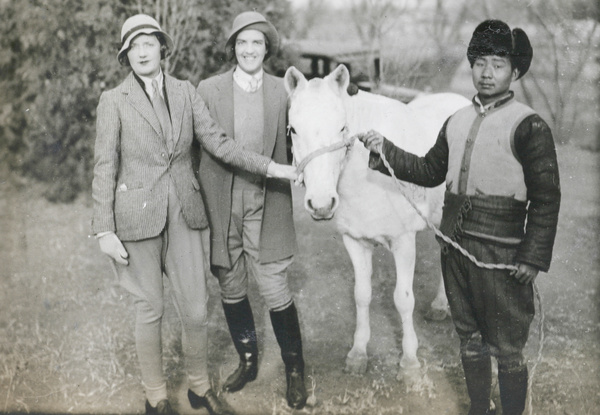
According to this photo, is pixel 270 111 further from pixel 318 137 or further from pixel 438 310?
pixel 438 310

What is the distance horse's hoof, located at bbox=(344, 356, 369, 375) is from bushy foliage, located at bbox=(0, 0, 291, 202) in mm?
2264

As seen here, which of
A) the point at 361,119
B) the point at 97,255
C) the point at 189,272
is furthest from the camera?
the point at 97,255

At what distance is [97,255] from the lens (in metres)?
3.87

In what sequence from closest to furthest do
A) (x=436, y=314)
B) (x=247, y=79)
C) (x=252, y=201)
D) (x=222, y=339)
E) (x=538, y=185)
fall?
(x=538, y=185), (x=247, y=79), (x=252, y=201), (x=222, y=339), (x=436, y=314)

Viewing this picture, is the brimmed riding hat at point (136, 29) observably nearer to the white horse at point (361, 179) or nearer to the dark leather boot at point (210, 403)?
the white horse at point (361, 179)

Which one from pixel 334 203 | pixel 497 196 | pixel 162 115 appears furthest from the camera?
pixel 162 115

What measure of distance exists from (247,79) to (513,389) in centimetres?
231

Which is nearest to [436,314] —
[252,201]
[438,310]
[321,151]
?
[438,310]

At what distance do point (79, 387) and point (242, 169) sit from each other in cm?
183

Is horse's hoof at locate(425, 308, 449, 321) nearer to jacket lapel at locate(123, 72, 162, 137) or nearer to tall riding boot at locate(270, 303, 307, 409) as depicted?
tall riding boot at locate(270, 303, 307, 409)

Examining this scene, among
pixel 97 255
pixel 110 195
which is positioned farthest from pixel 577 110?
pixel 97 255

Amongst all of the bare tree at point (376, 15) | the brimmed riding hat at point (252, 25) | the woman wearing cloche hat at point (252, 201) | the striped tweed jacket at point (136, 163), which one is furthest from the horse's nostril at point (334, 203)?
the bare tree at point (376, 15)

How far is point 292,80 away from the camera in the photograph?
9.49ft

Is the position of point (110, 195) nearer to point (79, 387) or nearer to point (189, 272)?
point (189, 272)
